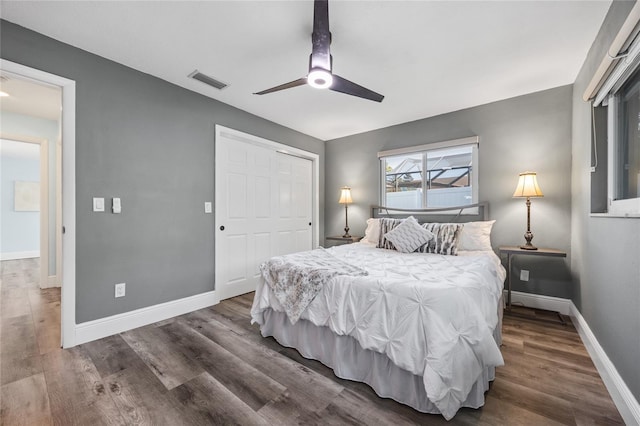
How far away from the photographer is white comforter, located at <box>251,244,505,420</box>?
1.34m

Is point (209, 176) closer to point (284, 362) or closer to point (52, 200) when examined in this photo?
point (284, 362)

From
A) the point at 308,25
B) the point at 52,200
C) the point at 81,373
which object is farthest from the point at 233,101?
the point at 52,200

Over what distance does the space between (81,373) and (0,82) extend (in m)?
3.15

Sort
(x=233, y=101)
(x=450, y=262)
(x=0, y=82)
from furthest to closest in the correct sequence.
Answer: (x=233, y=101) < (x=0, y=82) < (x=450, y=262)

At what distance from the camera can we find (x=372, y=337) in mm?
1579

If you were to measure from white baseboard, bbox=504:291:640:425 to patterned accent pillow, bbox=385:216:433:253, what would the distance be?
130 cm

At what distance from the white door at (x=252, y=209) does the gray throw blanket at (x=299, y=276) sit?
1.34 meters

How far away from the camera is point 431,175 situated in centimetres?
383

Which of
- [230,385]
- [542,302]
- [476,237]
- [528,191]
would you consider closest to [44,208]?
[230,385]

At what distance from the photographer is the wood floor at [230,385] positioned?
56.2 inches

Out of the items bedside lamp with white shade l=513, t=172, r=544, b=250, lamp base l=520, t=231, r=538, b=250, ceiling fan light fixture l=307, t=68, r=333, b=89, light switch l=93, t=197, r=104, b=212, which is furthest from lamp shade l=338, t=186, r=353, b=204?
light switch l=93, t=197, r=104, b=212

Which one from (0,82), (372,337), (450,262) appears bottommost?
(372,337)

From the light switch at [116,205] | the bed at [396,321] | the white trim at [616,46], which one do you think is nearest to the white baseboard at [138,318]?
the light switch at [116,205]

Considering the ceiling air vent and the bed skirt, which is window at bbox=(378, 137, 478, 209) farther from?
the ceiling air vent
